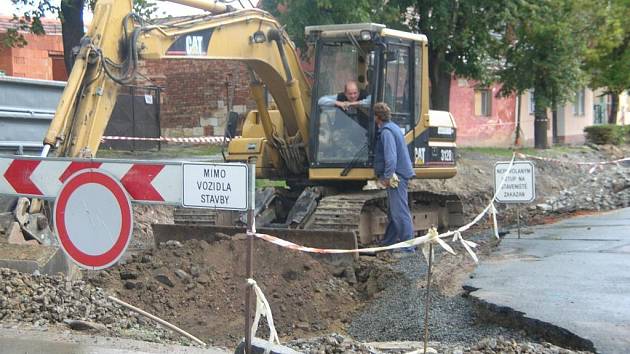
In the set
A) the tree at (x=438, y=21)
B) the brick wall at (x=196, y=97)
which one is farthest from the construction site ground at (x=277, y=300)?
the brick wall at (x=196, y=97)

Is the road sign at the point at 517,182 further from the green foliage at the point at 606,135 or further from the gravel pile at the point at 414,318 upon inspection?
the green foliage at the point at 606,135

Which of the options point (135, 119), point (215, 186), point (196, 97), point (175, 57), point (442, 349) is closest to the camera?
point (215, 186)

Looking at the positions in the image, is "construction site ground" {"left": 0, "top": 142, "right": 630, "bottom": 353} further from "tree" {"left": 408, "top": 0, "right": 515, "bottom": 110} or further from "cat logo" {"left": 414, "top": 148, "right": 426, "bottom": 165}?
"tree" {"left": 408, "top": 0, "right": 515, "bottom": 110}

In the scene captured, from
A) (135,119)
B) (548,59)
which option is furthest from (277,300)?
(548,59)

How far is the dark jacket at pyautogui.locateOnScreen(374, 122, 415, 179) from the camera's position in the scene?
10.6 m

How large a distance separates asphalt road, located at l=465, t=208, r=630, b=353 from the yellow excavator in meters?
1.88

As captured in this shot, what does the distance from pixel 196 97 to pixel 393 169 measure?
54.9 feet

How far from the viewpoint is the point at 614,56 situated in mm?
35594

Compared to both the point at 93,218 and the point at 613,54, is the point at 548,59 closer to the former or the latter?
the point at 613,54

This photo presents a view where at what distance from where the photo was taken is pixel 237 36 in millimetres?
10289

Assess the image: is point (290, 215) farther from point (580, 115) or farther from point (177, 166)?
point (580, 115)

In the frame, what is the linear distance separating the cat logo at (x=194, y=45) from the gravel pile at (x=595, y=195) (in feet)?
29.6

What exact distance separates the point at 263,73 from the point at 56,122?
11.2 feet

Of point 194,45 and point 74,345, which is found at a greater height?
point 194,45
